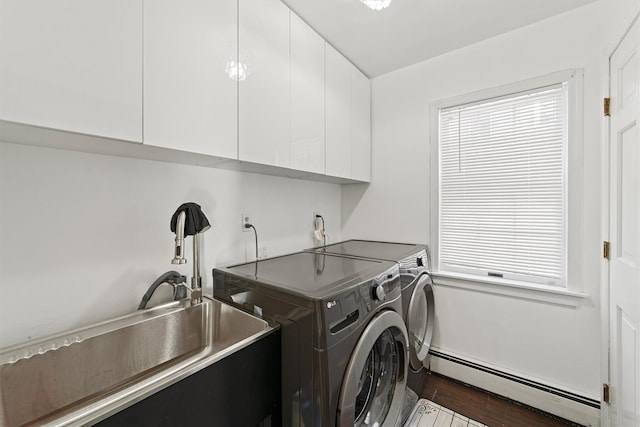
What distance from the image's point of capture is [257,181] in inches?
69.9

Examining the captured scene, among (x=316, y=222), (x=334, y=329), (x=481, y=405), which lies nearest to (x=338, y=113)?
(x=316, y=222)

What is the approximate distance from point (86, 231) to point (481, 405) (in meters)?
2.51

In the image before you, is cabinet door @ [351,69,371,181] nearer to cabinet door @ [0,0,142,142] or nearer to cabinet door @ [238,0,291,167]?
cabinet door @ [238,0,291,167]

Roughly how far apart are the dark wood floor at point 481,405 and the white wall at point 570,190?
21 cm

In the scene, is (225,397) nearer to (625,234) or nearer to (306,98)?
(306,98)

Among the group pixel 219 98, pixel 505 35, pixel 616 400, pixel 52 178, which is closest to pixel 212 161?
pixel 219 98

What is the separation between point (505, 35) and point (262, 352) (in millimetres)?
2493

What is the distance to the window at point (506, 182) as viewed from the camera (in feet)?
5.54

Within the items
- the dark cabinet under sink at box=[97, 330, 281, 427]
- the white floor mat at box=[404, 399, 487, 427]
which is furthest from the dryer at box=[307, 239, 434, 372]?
the dark cabinet under sink at box=[97, 330, 281, 427]

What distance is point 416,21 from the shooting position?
170 centimetres

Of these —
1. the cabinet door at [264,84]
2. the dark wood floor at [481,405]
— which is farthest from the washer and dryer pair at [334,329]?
the cabinet door at [264,84]

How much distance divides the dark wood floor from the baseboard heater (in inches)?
1.6

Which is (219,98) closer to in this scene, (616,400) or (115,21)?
(115,21)

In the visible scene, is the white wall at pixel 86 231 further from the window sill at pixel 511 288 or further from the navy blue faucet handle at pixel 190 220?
the window sill at pixel 511 288
